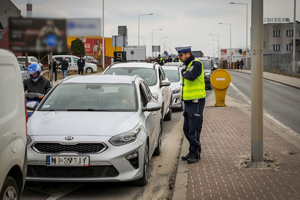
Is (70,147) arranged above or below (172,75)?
below

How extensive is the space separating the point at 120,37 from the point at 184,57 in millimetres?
19721

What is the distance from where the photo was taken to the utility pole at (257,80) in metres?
6.41

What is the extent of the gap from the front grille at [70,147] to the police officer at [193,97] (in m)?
2.04

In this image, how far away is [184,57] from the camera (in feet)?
23.3

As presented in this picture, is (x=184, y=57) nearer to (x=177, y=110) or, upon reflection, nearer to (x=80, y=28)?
(x=80, y=28)

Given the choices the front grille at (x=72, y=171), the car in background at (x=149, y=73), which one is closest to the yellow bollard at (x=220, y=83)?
the car in background at (x=149, y=73)

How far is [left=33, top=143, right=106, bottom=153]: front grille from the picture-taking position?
529 cm

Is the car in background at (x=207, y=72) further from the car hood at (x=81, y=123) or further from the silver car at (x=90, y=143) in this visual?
the car hood at (x=81, y=123)

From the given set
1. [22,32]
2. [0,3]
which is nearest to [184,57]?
[0,3]

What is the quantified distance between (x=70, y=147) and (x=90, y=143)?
0.24 m

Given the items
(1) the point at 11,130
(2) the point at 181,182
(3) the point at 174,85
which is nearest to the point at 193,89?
(2) the point at 181,182

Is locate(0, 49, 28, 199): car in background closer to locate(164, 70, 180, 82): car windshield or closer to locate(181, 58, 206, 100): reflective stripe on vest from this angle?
locate(181, 58, 206, 100): reflective stripe on vest

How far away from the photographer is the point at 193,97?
7.01 m

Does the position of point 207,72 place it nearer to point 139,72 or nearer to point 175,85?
point 175,85
